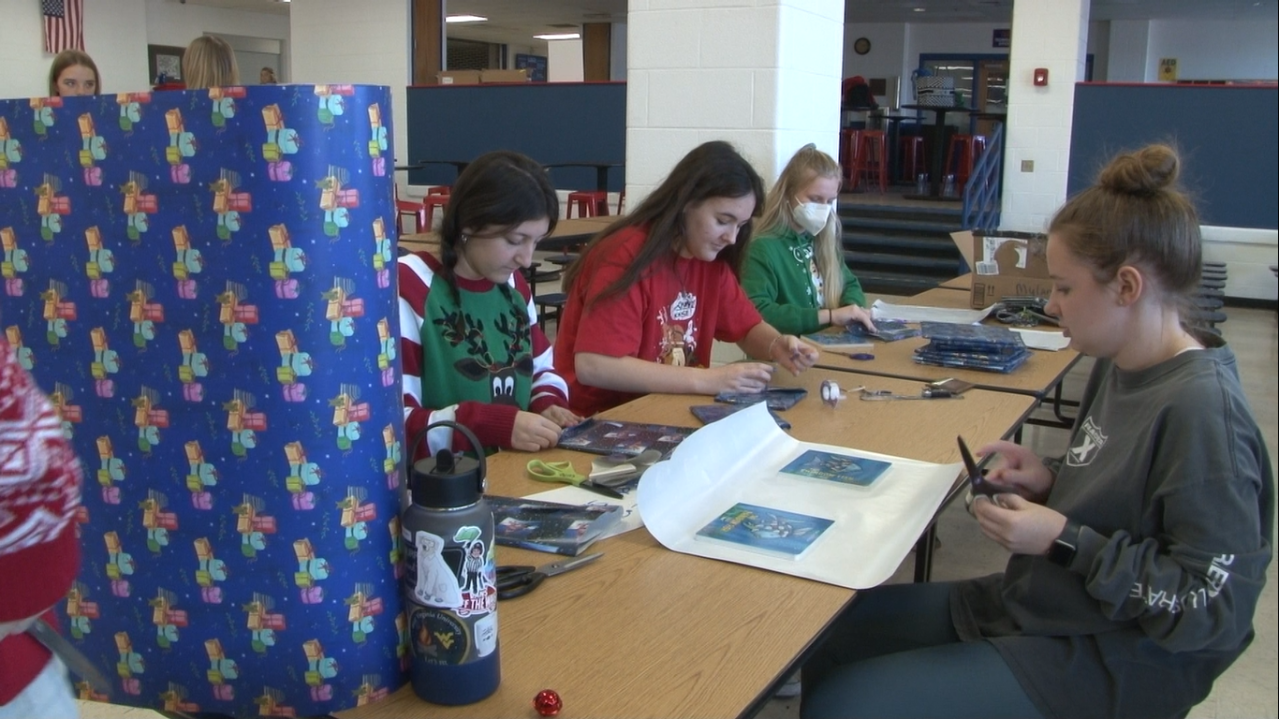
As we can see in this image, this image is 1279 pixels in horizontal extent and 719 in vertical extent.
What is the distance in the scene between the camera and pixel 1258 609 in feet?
8.86

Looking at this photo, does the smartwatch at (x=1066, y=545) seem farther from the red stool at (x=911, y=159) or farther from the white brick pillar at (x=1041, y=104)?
the red stool at (x=911, y=159)

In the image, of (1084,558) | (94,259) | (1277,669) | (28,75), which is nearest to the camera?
(94,259)

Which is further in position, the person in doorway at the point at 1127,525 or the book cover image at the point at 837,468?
the book cover image at the point at 837,468

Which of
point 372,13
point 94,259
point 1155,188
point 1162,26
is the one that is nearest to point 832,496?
point 1155,188

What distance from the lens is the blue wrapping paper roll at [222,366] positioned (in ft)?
2.88

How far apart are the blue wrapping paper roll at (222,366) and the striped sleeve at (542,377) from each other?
3.94 feet

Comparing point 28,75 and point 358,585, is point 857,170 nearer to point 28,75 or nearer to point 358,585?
point 28,75

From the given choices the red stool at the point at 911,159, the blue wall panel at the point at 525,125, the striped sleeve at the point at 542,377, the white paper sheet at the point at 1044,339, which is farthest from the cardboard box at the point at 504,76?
the striped sleeve at the point at 542,377

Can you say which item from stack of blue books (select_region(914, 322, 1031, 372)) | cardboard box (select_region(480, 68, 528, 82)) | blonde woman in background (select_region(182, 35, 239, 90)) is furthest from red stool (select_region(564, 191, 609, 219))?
stack of blue books (select_region(914, 322, 1031, 372))

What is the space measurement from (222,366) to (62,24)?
534 inches

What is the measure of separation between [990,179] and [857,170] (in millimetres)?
4239

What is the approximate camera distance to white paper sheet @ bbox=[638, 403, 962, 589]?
4.48 feet

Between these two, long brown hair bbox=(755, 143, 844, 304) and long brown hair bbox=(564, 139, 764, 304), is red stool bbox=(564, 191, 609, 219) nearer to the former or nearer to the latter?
long brown hair bbox=(755, 143, 844, 304)

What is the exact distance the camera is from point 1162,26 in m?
15.6
